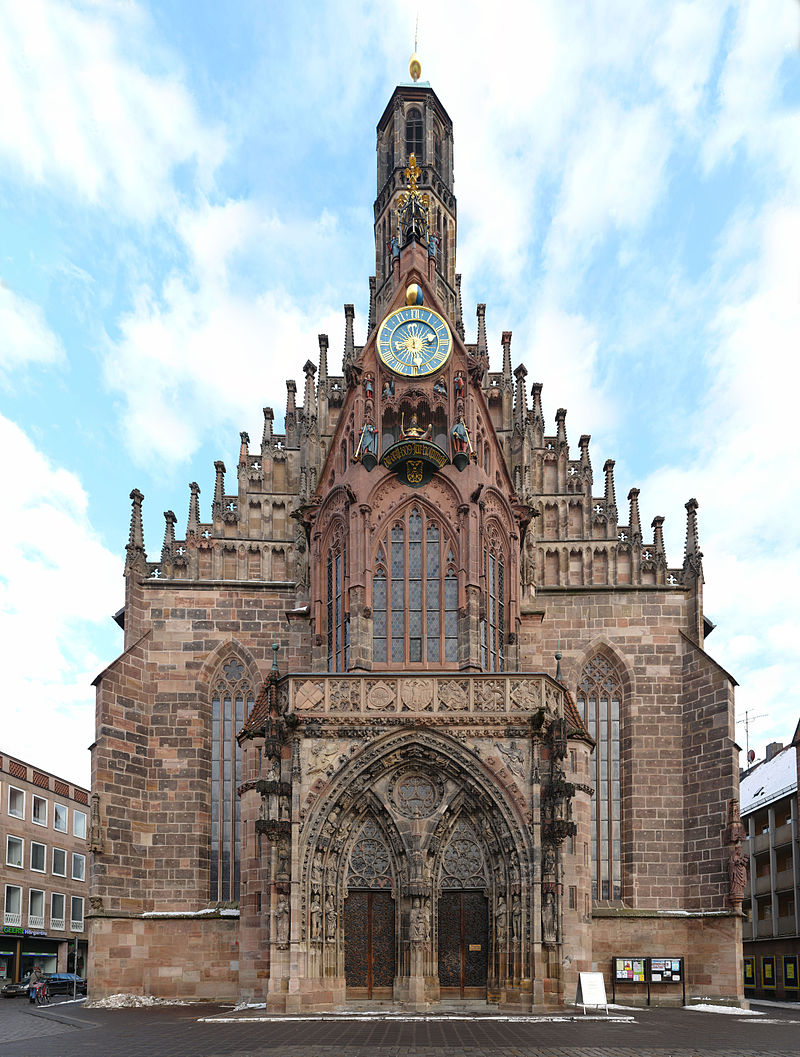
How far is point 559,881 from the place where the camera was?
2683 cm

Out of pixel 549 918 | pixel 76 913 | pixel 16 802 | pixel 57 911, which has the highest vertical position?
pixel 16 802

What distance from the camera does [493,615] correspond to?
34.0 m

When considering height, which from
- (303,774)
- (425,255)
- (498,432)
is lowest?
(303,774)

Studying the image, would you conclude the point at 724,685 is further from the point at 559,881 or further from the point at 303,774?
the point at 303,774

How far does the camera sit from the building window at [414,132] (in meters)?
45.1

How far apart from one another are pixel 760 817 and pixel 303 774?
35391 millimetres

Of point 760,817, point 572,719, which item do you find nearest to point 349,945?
point 572,719

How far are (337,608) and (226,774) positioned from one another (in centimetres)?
639

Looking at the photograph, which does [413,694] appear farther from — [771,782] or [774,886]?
[771,782]

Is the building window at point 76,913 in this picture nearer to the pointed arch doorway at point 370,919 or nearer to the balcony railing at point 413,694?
the pointed arch doorway at point 370,919

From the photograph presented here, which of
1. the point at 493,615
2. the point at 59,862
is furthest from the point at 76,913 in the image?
the point at 493,615

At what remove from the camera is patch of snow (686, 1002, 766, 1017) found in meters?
30.5

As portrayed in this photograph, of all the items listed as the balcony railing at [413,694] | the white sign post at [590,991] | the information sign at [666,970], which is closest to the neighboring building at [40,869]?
the balcony railing at [413,694]

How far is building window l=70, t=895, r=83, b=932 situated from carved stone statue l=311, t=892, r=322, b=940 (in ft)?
140
